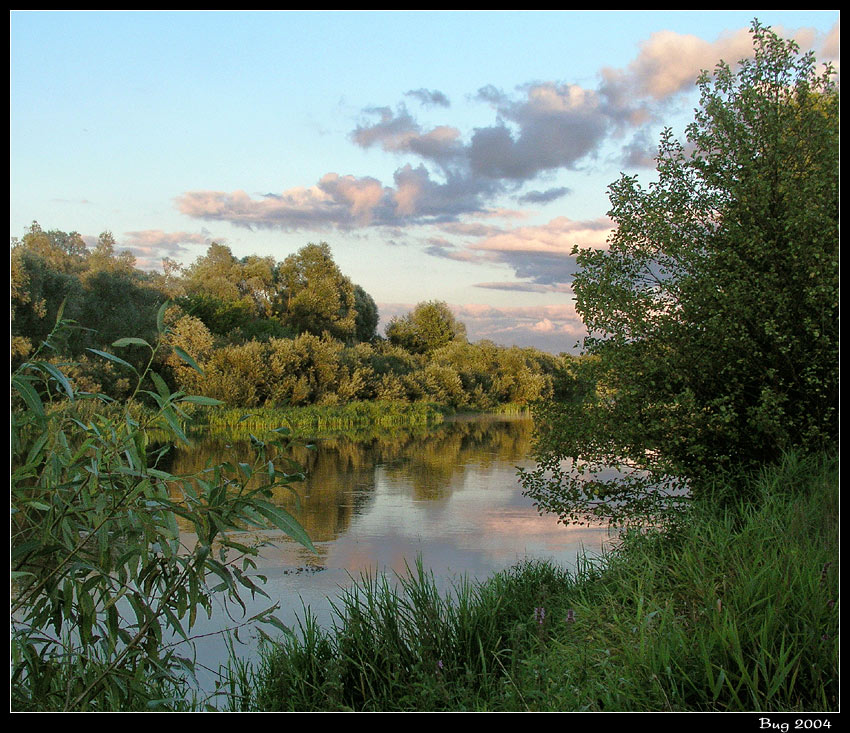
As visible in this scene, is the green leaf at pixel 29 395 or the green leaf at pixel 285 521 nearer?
the green leaf at pixel 285 521

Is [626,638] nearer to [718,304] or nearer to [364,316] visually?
[718,304]

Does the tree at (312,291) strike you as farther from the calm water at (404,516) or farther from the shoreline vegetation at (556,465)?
the calm water at (404,516)

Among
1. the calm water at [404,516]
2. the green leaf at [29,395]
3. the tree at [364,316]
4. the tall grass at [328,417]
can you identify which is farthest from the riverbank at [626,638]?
the tree at [364,316]

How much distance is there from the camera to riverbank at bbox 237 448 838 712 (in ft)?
A: 7.10

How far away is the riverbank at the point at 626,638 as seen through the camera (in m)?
2.16

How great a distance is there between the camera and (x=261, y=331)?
28.5 ft

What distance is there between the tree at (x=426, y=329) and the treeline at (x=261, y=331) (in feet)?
0.05

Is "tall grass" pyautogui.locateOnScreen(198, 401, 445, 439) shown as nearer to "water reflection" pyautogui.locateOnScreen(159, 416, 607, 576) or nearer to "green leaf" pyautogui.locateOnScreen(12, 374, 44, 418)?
"water reflection" pyautogui.locateOnScreen(159, 416, 607, 576)

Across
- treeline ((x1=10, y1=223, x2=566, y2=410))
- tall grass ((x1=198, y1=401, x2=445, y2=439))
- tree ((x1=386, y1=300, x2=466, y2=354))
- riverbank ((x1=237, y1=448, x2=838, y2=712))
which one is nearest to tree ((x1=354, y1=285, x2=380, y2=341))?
treeline ((x1=10, y1=223, x2=566, y2=410))

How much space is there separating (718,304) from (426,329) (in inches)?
219

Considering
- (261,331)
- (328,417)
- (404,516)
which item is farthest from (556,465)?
(261,331)
